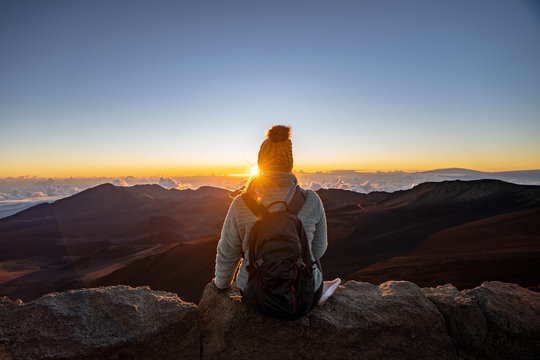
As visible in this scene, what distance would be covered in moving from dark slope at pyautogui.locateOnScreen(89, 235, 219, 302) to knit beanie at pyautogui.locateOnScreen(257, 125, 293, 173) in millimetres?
17284

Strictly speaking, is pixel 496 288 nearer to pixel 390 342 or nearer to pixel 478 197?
pixel 390 342

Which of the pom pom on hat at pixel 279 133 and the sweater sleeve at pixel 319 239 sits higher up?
the pom pom on hat at pixel 279 133

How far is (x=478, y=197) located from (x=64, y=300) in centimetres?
4844

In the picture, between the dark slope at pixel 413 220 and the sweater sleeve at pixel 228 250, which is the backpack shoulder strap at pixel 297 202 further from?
the dark slope at pixel 413 220

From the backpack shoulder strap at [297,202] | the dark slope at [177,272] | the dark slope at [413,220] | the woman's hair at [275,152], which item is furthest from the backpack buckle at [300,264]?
the dark slope at [177,272]

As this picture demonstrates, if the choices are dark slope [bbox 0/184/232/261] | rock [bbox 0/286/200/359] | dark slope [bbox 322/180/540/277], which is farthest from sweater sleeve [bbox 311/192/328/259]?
dark slope [bbox 0/184/232/261]

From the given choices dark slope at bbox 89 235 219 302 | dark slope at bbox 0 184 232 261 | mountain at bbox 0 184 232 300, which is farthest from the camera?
dark slope at bbox 0 184 232 261

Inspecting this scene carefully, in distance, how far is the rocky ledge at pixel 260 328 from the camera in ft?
5.80

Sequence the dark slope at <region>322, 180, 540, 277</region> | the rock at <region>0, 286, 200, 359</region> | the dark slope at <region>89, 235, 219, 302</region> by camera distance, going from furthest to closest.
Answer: the dark slope at <region>89, 235, 219, 302</region> < the dark slope at <region>322, 180, 540, 277</region> < the rock at <region>0, 286, 200, 359</region>

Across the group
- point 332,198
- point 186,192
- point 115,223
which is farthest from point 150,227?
point 186,192

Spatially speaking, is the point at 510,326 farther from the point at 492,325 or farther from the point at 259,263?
the point at 259,263

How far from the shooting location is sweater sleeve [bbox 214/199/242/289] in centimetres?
208

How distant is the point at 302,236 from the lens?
1.93 meters

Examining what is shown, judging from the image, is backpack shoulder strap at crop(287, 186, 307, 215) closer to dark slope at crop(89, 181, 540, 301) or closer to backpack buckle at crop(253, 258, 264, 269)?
backpack buckle at crop(253, 258, 264, 269)
